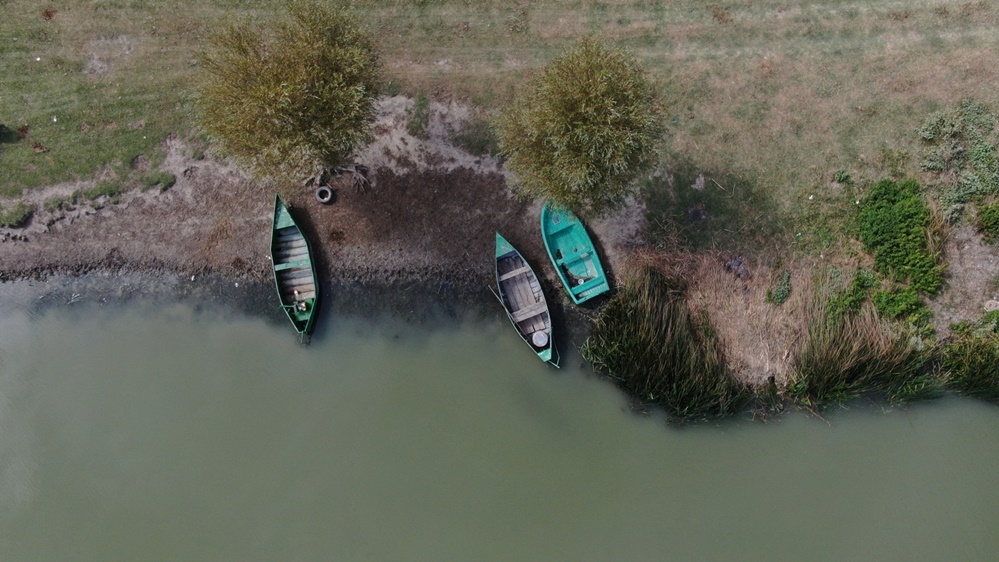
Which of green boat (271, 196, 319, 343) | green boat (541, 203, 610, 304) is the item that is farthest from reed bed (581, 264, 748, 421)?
green boat (271, 196, 319, 343)

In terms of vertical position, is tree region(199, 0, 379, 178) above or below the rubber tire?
above

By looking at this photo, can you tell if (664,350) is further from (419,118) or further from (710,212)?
(419,118)

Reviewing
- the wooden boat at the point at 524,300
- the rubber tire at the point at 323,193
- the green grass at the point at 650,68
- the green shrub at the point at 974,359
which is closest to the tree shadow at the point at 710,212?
the green grass at the point at 650,68

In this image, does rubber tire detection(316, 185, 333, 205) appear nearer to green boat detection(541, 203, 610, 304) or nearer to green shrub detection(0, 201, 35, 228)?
green boat detection(541, 203, 610, 304)

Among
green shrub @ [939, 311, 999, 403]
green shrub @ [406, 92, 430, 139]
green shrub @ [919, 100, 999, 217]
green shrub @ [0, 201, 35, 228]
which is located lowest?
green shrub @ [939, 311, 999, 403]

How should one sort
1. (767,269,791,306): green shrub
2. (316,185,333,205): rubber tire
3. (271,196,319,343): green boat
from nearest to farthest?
(767,269,791,306): green shrub < (271,196,319,343): green boat < (316,185,333,205): rubber tire

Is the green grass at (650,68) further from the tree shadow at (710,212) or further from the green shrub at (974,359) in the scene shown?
the green shrub at (974,359)
